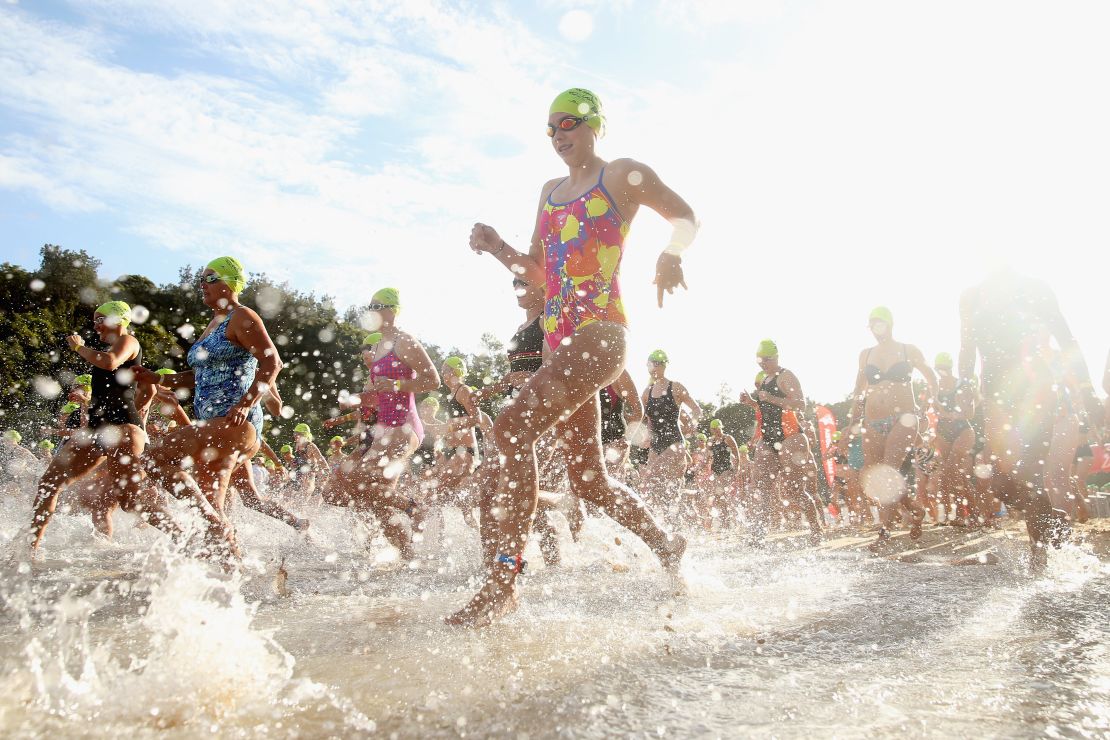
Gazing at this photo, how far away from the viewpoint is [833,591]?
12.3ft

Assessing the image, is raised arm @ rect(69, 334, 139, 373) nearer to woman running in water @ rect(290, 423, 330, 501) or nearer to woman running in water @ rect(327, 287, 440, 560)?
woman running in water @ rect(327, 287, 440, 560)

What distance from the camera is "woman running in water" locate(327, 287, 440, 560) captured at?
5674mm

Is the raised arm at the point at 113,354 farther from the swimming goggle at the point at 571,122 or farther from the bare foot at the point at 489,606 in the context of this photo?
the bare foot at the point at 489,606

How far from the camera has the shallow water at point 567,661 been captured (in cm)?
161

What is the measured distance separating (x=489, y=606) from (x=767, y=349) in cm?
694

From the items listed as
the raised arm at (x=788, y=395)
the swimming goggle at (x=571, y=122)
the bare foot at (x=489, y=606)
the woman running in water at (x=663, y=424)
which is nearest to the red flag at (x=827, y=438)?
the woman running in water at (x=663, y=424)

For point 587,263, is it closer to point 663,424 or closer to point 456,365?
point 456,365

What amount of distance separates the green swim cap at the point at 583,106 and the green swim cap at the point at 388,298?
3.06 meters

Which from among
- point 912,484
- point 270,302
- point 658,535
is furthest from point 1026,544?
point 270,302

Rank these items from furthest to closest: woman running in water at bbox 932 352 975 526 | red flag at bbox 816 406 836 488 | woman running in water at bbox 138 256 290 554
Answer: red flag at bbox 816 406 836 488 < woman running in water at bbox 932 352 975 526 < woman running in water at bbox 138 256 290 554

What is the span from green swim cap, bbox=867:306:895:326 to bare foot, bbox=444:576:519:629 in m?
5.68

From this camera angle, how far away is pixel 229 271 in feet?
15.1

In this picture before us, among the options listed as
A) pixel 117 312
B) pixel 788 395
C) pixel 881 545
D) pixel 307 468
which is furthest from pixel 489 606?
pixel 307 468

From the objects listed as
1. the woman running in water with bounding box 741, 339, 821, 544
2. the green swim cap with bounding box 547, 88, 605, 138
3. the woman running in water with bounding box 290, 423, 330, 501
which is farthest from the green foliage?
the green swim cap with bounding box 547, 88, 605, 138
